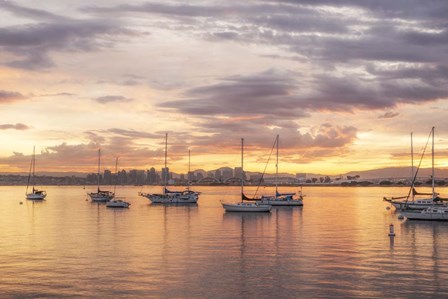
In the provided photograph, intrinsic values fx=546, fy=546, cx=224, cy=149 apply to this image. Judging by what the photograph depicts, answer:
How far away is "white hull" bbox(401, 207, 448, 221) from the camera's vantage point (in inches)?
3701

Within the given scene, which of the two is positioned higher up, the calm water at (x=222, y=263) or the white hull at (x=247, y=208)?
the white hull at (x=247, y=208)

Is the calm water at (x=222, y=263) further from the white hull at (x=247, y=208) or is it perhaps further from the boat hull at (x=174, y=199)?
the boat hull at (x=174, y=199)

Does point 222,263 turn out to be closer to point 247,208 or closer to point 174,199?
point 247,208

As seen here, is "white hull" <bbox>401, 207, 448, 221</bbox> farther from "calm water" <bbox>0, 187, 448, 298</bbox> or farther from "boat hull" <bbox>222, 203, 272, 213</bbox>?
"boat hull" <bbox>222, 203, 272, 213</bbox>

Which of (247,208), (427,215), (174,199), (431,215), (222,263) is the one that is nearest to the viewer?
(222,263)

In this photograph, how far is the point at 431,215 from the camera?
311ft

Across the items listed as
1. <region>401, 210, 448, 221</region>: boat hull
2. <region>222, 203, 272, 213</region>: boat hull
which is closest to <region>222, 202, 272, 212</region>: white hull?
<region>222, 203, 272, 213</region>: boat hull

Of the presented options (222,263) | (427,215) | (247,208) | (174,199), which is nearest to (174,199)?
(174,199)

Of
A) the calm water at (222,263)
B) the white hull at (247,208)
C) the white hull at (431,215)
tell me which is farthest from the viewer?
the white hull at (247,208)

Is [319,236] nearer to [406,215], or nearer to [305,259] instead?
[305,259]

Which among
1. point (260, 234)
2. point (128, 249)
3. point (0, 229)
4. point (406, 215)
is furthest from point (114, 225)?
point (406, 215)

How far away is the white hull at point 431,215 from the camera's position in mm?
94000

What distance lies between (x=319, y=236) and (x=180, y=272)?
31.9 metres

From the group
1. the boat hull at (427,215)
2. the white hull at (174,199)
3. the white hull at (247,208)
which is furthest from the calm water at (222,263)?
the white hull at (174,199)
